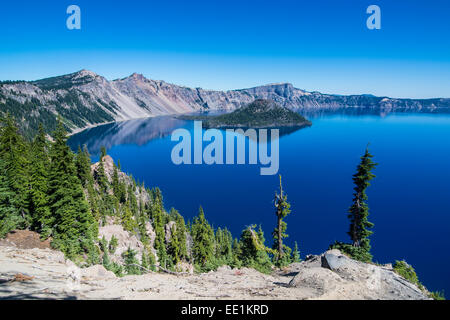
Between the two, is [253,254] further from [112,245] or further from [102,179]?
[102,179]

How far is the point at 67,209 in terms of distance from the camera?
26.7m

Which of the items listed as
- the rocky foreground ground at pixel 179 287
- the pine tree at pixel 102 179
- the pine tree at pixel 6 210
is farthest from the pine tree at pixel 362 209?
the pine tree at pixel 102 179

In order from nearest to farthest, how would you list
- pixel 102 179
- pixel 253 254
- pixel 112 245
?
pixel 253 254, pixel 112 245, pixel 102 179

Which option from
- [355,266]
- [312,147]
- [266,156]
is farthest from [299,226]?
[312,147]

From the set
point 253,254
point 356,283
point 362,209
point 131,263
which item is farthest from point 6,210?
point 362,209

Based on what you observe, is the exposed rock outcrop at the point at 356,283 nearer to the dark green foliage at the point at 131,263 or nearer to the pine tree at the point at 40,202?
the dark green foliage at the point at 131,263

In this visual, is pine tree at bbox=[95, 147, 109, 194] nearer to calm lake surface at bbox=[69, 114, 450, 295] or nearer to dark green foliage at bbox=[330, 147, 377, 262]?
calm lake surface at bbox=[69, 114, 450, 295]

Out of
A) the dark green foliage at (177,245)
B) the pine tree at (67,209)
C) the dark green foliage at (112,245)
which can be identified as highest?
the pine tree at (67,209)

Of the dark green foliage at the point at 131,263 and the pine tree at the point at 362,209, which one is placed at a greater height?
the pine tree at the point at 362,209

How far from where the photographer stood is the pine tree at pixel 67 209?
86.2 feet

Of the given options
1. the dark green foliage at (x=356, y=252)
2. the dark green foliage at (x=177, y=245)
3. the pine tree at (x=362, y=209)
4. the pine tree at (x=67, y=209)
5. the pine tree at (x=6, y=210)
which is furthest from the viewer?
the dark green foliage at (x=177, y=245)

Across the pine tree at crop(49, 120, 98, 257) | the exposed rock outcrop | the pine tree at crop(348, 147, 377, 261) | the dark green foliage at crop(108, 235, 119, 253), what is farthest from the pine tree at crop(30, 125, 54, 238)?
the pine tree at crop(348, 147, 377, 261)
